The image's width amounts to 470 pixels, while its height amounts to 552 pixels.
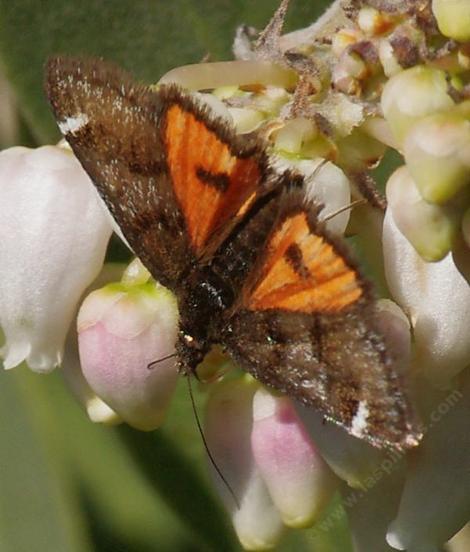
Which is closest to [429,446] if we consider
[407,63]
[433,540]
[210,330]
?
[433,540]

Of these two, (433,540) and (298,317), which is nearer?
(298,317)

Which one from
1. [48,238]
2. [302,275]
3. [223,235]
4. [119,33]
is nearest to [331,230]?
[302,275]

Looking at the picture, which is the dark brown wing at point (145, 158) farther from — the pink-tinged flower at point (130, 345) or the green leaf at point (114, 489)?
the green leaf at point (114, 489)

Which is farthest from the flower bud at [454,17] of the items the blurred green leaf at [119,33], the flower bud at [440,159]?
the blurred green leaf at [119,33]

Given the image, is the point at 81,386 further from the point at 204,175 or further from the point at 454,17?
the point at 454,17

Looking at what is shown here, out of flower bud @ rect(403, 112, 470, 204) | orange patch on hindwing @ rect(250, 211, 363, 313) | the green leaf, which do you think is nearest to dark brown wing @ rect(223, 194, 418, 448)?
orange patch on hindwing @ rect(250, 211, 363, 313)

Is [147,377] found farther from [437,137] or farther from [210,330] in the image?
[437,137]

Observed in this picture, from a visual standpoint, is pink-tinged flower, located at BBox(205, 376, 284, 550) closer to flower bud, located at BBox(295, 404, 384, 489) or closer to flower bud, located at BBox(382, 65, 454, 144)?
flower bud, located at BBox(295, 404, 384, 489)
